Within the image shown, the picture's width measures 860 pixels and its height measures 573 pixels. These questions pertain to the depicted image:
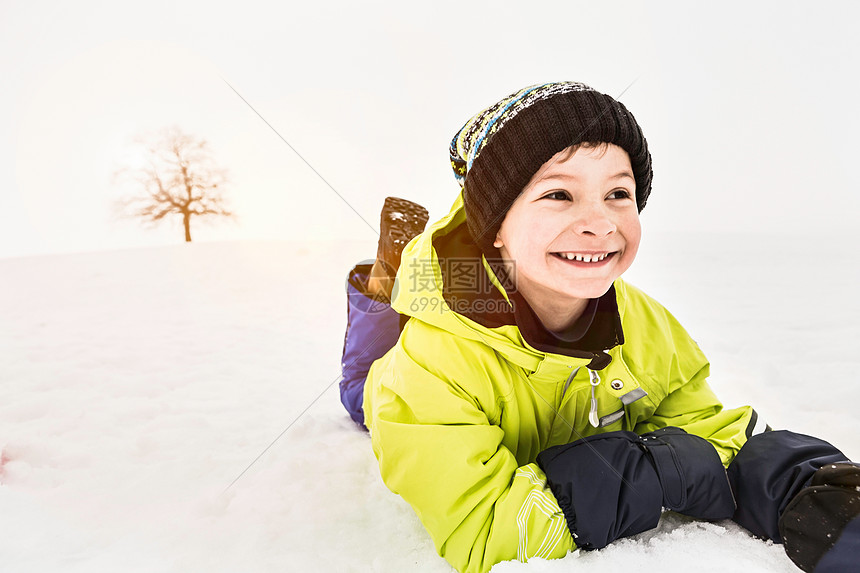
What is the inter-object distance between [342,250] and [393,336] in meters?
2.16

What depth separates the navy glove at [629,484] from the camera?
2.49 ft

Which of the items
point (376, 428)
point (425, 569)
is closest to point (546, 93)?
point (376, 428)

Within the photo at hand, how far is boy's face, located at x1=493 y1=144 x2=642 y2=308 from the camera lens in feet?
2.85

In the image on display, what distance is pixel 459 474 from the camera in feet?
2.60

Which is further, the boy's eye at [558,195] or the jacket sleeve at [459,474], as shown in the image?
the boy's eye at [558,195]

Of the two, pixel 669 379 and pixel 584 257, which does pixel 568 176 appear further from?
pixel 669 379

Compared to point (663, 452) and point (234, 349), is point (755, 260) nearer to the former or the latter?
point (663, 452)

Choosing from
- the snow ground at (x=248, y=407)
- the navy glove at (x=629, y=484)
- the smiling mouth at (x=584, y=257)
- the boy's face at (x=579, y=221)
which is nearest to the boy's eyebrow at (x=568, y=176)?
the boy's face at (x=579, y=221)

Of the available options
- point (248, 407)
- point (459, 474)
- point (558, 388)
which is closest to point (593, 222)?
point (558, 388)

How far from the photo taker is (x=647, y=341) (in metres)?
1.06

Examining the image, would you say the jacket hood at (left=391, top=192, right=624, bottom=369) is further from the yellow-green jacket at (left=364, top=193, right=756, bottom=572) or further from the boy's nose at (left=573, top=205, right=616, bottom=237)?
the boy's nose at (left=573, top=205, right=616, bottom=237)

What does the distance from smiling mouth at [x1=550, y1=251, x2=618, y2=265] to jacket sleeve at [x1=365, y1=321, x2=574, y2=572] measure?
24cm

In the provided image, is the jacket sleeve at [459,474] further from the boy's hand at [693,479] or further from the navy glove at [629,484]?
the boy's hand at [693,479]

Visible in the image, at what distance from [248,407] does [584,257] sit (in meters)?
1.06
